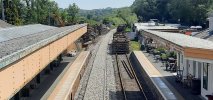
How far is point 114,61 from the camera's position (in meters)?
39.6

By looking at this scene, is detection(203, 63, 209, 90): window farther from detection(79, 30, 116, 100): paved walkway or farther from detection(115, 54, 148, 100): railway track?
detection(79, 30, 116, 100): paved walkway

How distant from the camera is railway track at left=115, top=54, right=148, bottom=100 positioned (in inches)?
888

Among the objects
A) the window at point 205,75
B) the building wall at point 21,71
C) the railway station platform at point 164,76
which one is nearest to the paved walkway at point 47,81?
the building wall at point 21,71

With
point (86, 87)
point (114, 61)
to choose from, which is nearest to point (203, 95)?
point (86, 87)

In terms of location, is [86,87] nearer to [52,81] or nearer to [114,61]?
[52,81]

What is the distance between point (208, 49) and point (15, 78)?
7.30 meters

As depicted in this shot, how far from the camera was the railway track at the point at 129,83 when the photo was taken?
22.5m

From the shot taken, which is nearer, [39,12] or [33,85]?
[33,85]

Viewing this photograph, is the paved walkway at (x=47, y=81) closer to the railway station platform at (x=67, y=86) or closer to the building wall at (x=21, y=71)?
the railway station platform at (x=67, y=86)

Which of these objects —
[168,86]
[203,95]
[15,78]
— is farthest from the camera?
[168,86]

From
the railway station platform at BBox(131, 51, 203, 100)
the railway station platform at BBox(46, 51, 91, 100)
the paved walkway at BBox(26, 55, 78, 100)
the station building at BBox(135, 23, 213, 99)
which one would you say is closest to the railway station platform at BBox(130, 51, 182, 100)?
the railway station platform at BBox(131, 51, 203, 100)

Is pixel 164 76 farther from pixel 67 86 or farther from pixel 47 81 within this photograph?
pixel 47 81

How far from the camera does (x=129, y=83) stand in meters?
27.1

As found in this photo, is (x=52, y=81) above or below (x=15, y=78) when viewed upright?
below
